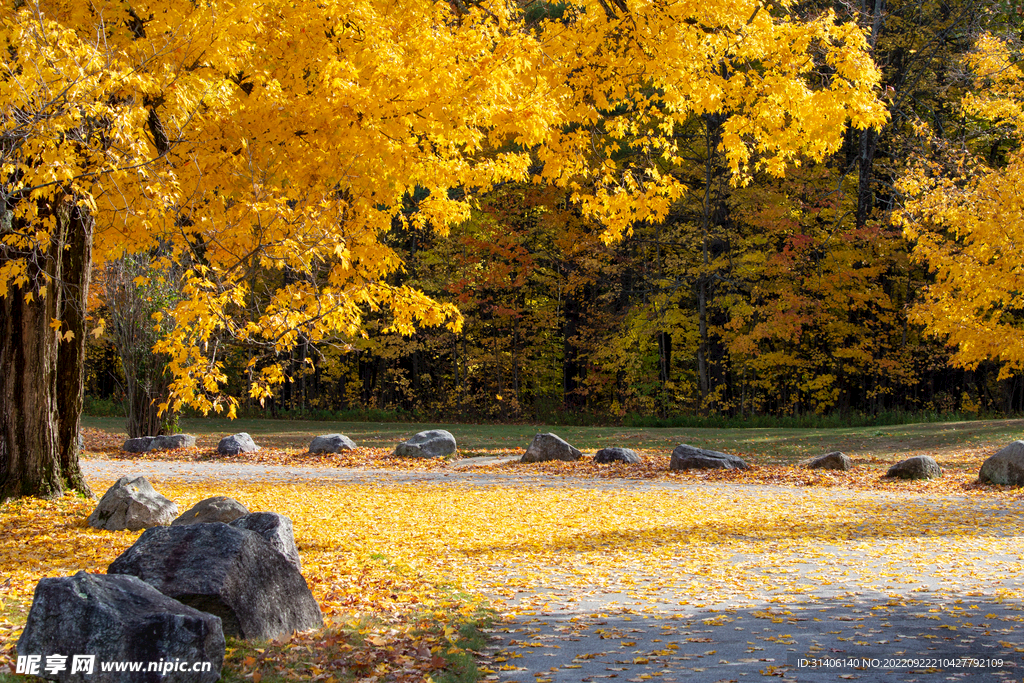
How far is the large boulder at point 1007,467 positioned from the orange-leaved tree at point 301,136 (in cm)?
574

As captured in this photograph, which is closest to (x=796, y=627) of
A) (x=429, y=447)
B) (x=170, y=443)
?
(x=429, y=447)

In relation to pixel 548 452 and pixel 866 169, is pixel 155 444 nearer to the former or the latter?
pixel 548 452

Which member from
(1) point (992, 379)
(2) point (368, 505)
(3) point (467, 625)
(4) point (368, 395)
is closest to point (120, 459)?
Result: (2) point (368, 505)

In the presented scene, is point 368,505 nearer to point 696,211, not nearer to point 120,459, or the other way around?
point 120,459

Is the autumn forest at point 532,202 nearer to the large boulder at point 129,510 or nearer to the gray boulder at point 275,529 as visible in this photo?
the large boulder at point 129,510

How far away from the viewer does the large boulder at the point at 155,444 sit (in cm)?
1753

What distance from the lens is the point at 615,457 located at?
50.4 ft

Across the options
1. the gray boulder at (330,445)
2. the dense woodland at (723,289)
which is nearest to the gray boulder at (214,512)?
the gray boulder at (330,445)

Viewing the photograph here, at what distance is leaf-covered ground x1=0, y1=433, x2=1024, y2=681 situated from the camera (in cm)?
481

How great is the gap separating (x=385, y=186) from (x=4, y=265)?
378 cm

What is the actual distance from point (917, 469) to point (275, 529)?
1099cm

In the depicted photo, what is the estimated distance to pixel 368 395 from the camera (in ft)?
107

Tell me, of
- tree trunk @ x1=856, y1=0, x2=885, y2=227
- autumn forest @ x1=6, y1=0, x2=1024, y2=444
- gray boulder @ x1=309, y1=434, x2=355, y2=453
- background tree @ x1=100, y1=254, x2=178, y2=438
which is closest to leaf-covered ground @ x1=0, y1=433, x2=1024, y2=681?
autumn forest @ x1=6, y1=0, x2=1024, y2=444

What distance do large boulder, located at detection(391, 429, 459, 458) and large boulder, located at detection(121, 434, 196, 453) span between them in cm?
464
